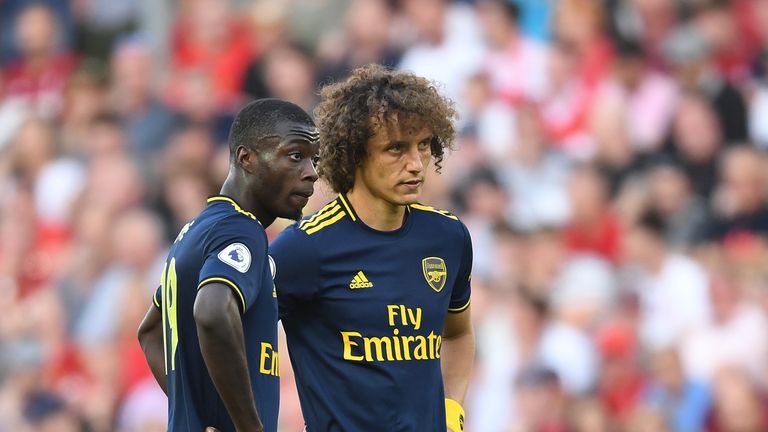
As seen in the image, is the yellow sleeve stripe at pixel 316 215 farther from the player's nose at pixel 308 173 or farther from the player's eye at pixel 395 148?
the player's nose at pixel 308 173

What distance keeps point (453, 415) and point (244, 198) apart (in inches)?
53.6

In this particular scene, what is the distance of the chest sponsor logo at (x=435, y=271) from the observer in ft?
18.6

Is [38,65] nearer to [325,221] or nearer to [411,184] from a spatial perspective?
[325,221]

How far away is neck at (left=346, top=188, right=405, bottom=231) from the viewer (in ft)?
18.6

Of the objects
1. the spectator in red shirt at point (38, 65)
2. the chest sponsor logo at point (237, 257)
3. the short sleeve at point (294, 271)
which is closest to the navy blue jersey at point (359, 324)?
the short sleeve at point (294, 271)

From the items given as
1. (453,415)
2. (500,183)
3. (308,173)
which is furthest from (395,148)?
(500,183)

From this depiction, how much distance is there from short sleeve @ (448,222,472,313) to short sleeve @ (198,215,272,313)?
3.85 ft

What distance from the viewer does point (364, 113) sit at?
5621 millimetres

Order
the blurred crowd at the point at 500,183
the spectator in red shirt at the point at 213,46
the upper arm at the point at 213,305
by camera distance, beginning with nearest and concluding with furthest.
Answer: the upper arm at the point at 213,305 < the blurred crowd at the point at 500,183 < the spectator in red shirt at the point at 213,46

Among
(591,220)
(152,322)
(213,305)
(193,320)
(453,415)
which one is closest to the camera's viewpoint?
(213,305)

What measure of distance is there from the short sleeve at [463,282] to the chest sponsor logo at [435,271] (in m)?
0.13

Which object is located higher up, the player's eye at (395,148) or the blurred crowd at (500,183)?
the blurred crowd at (500,183)

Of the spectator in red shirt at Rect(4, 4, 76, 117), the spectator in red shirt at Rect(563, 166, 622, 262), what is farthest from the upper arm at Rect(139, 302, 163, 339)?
the spectator in red shirt at Rect(4, 4, 76, 117)

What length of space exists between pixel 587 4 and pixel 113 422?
15.6 feet
